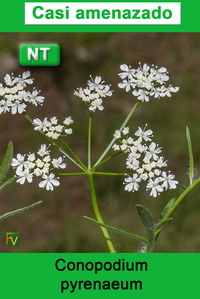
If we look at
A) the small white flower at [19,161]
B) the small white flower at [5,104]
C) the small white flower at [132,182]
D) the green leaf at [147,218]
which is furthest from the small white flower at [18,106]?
the green leaf at [147,218]

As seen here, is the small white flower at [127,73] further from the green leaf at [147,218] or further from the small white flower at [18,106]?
the green leaf at [147,218]

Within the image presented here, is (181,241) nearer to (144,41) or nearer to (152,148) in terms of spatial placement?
(152,148)

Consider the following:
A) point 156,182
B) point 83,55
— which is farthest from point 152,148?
point 83,55

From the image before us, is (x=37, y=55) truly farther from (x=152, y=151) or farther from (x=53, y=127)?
(x=152, y=151)

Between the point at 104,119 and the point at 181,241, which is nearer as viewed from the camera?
the point at 181,241

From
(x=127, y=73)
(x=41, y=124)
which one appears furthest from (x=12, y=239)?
(x=127, y=73)
